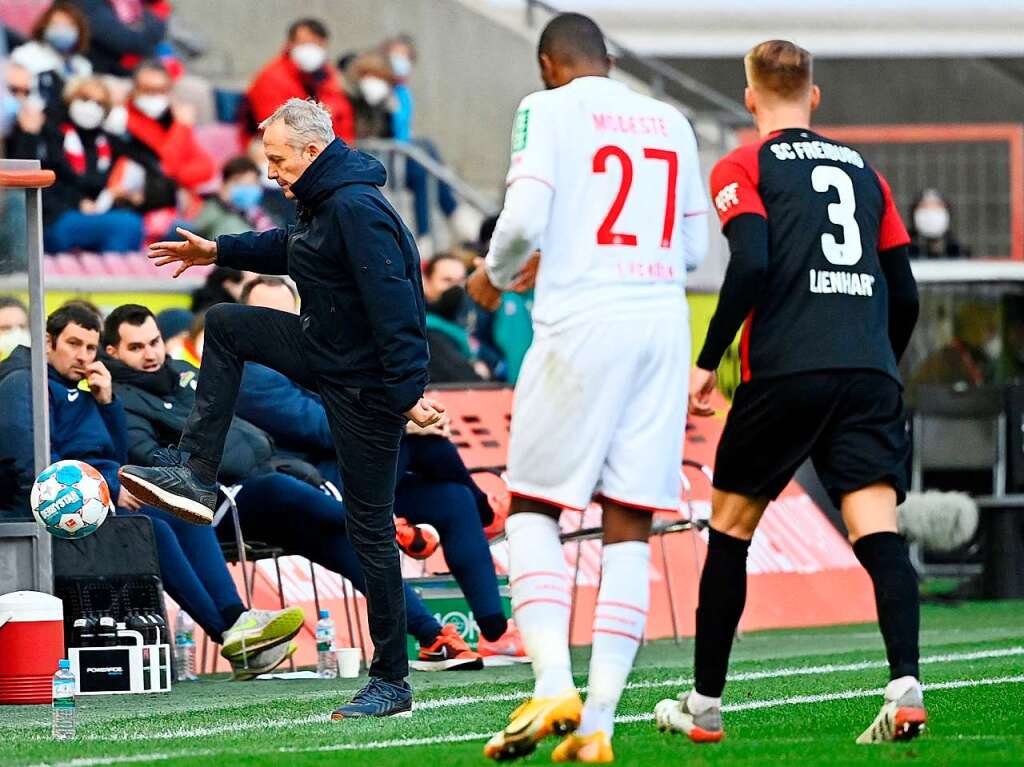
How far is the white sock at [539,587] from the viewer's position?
6.32 meters

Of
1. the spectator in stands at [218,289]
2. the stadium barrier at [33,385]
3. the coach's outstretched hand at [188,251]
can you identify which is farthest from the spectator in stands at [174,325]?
the coach's outstretched hand at [188,251]

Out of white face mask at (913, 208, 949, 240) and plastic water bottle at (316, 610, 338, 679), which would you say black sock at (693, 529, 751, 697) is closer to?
plastic water bottle at (316, 610, 338, 679)

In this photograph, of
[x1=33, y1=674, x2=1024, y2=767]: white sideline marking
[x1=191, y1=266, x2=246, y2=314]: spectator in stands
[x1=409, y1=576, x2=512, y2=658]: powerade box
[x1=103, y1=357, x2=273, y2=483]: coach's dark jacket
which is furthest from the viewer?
[x1=191, y1=266, x2=246, y2=314]: spectator in stands

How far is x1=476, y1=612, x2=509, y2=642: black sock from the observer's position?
35.1 ft

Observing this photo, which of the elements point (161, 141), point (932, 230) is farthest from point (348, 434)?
point (932, 230)

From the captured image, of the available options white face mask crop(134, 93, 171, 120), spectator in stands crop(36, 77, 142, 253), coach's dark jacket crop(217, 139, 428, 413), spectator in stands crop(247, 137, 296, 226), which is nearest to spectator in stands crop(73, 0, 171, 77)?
white face mask crop(134, 93, 171, 120)

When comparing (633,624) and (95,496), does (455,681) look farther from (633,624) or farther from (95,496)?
(633,624)

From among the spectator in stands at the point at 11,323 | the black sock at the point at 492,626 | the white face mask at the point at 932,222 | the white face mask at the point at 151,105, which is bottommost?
the black sock at the point at 492,626

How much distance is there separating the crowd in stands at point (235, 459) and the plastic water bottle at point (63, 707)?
2038mm

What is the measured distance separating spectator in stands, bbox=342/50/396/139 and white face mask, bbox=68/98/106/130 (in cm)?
273

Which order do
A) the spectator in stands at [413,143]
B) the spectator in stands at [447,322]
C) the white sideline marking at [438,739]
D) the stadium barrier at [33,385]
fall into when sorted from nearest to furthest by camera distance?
the white sideline marking at [438,739] < the stadium barrier at [33,385] < the spectator in stands at [447,322] < the spectator in stands at [413,143]

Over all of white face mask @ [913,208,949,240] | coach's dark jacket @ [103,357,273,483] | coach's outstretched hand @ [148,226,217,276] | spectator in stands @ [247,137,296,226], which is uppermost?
spectator in stands @ [247,137,296,226]

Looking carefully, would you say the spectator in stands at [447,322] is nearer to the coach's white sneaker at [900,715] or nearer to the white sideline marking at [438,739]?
the white sideline marking at [438,739]

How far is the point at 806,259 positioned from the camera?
6.78 m
